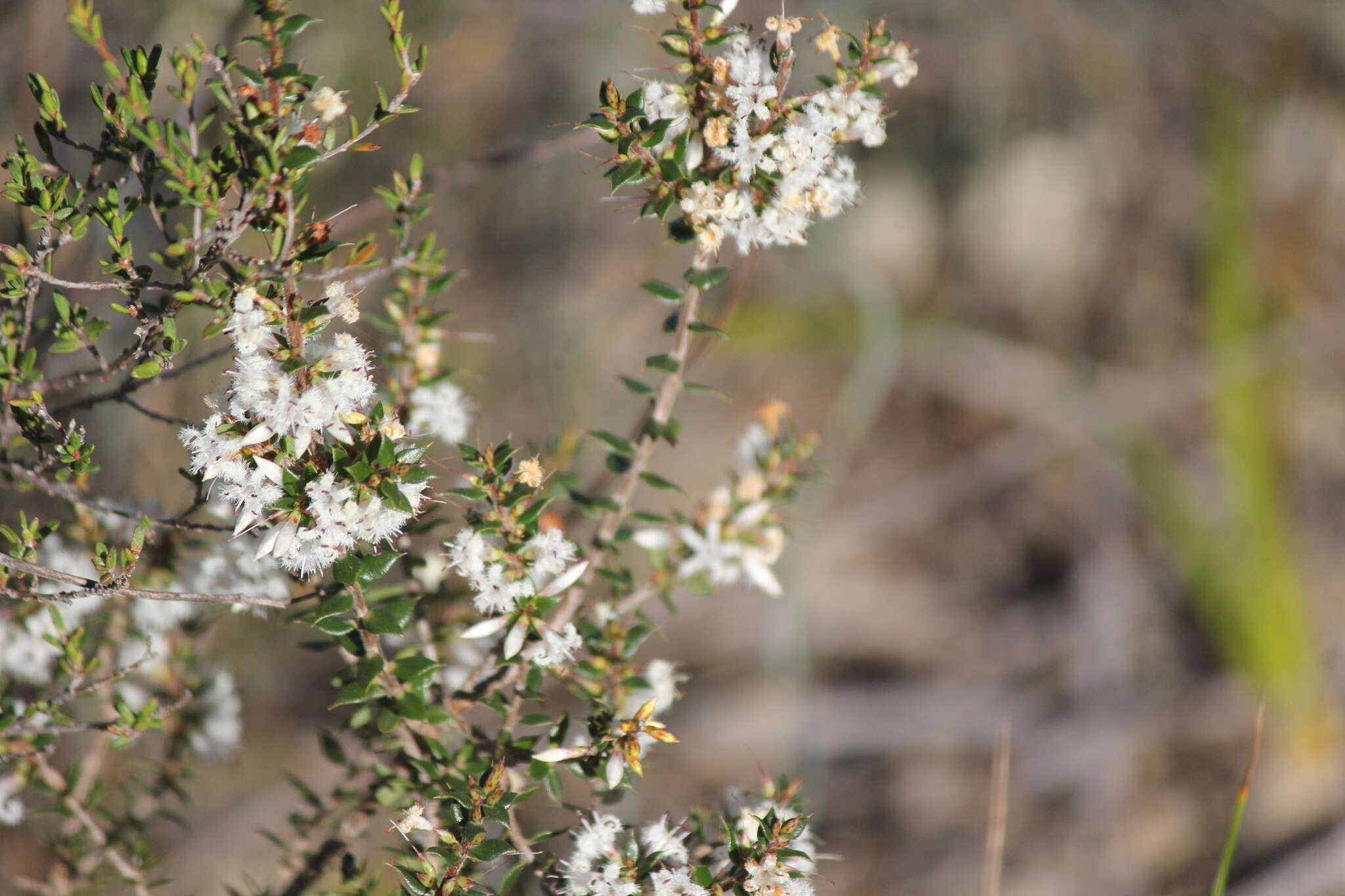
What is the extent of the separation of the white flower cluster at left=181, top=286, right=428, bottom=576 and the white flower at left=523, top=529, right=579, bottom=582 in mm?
166

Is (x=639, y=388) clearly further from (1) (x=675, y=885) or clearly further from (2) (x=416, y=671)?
(1) (x=675, y=885)

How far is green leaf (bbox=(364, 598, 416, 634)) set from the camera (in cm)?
86

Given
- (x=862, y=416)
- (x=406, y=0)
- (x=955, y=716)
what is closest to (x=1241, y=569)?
(x=955, y=716)

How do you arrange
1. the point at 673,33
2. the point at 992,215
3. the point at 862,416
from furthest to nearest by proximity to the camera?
the point at 992,215 < the point at 862,416 < the point at 673,33

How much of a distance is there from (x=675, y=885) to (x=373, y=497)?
0.50 meters

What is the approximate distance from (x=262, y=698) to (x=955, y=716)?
221cm

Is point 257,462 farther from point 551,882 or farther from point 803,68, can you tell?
point 803,68

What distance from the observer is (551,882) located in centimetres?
100

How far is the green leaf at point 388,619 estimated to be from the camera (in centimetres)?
86

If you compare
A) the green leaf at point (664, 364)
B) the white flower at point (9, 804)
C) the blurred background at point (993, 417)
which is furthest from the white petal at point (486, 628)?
the blurred background at point (993, 417)

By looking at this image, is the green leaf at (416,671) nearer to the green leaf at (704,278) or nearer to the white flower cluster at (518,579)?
the white flower cluster at (518,579)

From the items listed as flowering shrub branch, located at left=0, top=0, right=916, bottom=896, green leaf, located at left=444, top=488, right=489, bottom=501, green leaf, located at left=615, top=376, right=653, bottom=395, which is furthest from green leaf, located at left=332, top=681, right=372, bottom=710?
green leaf, located at left=615, top=376, right=653, bottom=395

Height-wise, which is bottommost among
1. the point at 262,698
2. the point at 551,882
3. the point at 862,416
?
the point at 551,882

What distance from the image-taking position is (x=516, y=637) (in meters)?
0.92
